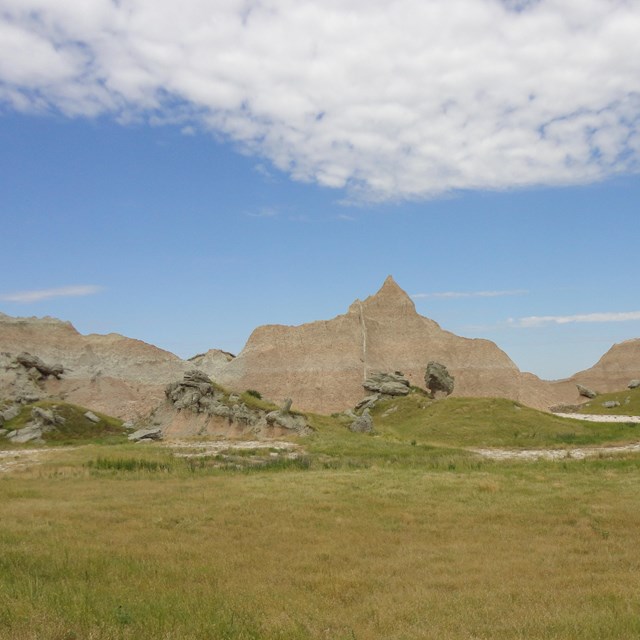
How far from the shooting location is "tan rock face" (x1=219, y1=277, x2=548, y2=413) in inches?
4065

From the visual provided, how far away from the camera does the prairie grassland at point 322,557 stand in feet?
29.1

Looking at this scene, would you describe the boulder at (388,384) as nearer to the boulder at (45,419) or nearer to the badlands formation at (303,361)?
the badlands formation at (303,361)

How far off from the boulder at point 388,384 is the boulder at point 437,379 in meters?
3.49

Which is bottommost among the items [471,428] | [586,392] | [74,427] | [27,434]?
[471,428]

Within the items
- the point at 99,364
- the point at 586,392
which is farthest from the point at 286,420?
the point at 586,392

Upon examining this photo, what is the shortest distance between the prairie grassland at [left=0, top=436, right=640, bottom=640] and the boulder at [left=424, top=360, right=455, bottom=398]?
61.2 meters

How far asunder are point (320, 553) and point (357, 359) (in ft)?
303

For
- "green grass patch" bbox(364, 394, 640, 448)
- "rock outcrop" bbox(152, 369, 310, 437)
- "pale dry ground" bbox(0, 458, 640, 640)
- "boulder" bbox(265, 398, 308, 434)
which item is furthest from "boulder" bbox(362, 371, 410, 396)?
"pale dry ground" bbox(0, 458, 640, 640)

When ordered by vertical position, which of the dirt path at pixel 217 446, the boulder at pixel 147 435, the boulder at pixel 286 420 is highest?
the boulder at pixel 286 420

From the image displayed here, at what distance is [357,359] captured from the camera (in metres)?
106

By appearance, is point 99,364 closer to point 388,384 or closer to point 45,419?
point 45,419

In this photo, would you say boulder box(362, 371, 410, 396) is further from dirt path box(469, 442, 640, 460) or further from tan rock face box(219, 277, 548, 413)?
dirt path box(469, 442, 640, 460)

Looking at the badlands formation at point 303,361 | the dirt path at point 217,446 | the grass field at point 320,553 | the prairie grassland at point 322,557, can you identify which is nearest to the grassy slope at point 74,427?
the dirt path at point 217,446

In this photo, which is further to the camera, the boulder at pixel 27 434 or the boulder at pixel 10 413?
the boulder at pixel 10 413
